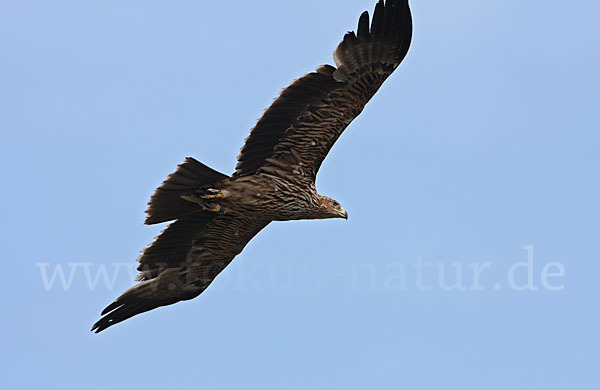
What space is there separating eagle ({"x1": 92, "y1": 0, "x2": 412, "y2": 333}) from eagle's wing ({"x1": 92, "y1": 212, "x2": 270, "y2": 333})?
0.05ft

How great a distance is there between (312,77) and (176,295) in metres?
3.57

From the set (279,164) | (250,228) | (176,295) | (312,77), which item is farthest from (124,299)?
(312,77)

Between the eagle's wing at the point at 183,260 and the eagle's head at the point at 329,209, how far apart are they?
0.79m

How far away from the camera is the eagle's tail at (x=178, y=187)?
12969 millimetres

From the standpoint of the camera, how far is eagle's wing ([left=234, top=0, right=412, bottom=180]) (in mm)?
13141

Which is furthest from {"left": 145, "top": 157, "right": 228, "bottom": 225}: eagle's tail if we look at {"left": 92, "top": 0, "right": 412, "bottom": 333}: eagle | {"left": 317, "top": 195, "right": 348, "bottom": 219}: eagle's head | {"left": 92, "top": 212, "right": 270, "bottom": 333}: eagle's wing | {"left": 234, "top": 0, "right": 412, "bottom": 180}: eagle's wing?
{"left": 317, "top": 195, "right": 348, "bottom": 219}: eagle's head

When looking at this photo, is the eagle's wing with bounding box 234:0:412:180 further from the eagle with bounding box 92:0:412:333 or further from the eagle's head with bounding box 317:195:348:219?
the eagle's head with bounding box 317:195:348:219

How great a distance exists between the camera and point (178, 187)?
1305cm

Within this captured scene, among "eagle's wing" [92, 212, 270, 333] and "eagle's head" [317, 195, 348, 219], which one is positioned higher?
"eagle's head" [317, 195, 348, 219]

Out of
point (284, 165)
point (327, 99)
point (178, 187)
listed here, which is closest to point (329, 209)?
point (284, 165)

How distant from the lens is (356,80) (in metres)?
13.2

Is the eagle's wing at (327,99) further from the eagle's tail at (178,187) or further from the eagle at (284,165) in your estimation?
the eagle's tail at (178,187)

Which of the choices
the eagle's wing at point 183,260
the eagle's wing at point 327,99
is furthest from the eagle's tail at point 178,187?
the eagle's wing at point 183,260

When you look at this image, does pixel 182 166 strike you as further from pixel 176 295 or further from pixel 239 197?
pixel 176 295
